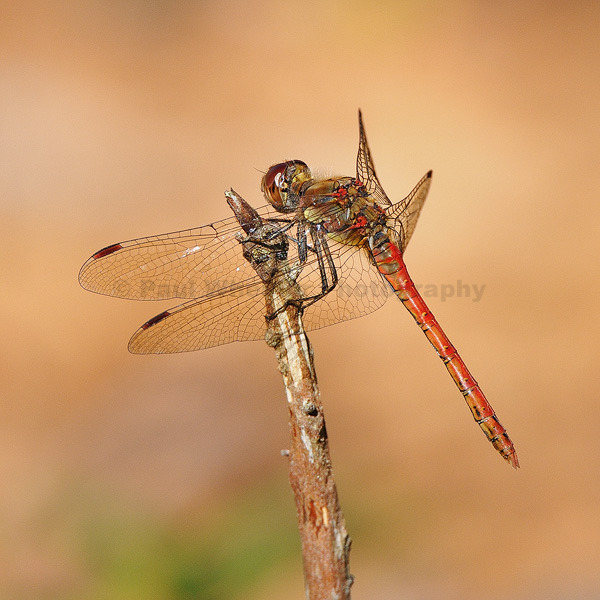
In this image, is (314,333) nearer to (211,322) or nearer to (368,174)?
(368,174)

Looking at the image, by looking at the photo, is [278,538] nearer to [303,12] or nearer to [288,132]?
[288,132]

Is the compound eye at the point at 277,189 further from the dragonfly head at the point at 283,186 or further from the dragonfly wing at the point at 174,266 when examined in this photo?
the dragonfly wing at the point at 174,266

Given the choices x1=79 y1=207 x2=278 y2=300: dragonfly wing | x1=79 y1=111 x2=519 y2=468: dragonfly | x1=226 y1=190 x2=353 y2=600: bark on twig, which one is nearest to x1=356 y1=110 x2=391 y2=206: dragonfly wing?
x1=79 y1=111 x2=519 y2=468: dragonfly

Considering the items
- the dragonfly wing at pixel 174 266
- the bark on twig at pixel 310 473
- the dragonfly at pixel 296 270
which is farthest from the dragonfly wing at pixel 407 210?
the bark on twig at pixel 310 473

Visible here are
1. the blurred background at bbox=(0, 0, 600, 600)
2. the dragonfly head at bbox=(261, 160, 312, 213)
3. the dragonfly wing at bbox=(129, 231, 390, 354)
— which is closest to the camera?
the dragonfly wing at bbox=(129, 231, 390, 354)

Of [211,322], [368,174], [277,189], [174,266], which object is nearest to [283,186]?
[277,189]

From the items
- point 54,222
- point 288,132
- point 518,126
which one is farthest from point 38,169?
point 518,126

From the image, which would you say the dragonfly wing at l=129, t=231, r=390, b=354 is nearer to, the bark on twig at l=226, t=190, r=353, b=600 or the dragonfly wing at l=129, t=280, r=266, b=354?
the dragonfly wing at l=129, t=280, r=266, b=354

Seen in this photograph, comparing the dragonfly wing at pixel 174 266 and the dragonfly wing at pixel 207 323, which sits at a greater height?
the dragonfly wing at pixel 174 266
